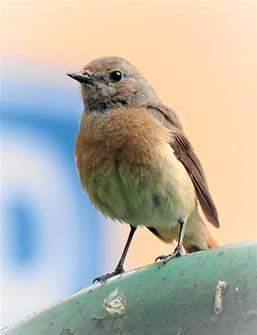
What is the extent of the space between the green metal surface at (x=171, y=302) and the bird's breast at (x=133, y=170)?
1.17 meters

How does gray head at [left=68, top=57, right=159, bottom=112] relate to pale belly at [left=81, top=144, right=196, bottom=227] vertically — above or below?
above

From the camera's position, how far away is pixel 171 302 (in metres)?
2.53

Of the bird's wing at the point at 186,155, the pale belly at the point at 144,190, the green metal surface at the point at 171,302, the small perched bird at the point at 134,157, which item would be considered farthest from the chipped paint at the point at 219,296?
the bird's wing at the point at 186,155

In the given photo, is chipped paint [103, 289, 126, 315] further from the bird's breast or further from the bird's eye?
the bird's eye

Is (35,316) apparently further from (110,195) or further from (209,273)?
(110,195)

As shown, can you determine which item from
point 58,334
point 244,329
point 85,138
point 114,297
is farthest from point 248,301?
point 85,138

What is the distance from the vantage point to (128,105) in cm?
434

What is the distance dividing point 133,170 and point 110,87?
2.37 ft

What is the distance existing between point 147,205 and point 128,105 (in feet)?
2.17

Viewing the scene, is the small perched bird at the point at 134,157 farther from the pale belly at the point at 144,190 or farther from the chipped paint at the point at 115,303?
the chipped paint at the point at 115,303

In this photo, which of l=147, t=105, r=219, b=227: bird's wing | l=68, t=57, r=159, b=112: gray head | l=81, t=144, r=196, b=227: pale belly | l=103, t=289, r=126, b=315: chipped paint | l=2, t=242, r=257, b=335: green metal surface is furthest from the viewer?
l=68, t=57, r=159, b=112: gray head

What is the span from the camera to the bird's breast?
389cm

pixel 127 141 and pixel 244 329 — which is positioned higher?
pixel 127 141

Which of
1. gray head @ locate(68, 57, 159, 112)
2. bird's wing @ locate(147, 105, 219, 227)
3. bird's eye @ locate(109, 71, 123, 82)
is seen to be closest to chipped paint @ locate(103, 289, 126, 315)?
bird's wing @ locate(147, 105, 219, 227)
